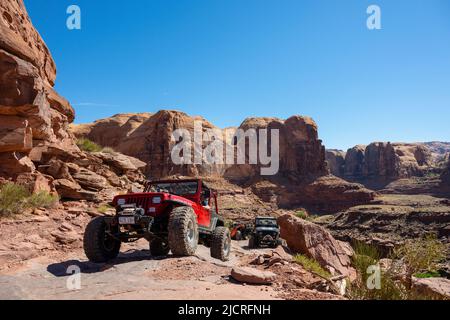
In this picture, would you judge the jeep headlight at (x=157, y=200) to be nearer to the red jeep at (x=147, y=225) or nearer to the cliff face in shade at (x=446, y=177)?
the red jeep at (x=147, y=225)

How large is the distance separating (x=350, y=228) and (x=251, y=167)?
96.2 ft

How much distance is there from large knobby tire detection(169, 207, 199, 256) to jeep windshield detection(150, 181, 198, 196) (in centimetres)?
209

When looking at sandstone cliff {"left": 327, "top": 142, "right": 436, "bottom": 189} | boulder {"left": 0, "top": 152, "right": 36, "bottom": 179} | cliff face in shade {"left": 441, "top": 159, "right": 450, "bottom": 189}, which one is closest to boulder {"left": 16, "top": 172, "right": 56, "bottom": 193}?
boulder {"left": 0, "top": 152, "right": 36, "bottom": 179}

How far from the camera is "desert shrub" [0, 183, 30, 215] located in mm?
10231

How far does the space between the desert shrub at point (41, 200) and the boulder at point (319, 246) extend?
10728mm

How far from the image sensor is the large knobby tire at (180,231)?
741 centimetres

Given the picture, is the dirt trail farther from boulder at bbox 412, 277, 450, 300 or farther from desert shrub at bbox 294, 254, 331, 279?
boulder at bbox 412, 277, 450, 300

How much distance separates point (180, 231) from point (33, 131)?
34.5ft

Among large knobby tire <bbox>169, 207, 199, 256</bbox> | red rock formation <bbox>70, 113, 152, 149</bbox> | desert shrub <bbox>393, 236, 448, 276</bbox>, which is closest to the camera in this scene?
desert shrub <bbox>393, 236, 448, 276</bbox>

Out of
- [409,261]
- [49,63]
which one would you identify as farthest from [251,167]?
[409,261]

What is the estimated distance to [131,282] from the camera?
570 cm

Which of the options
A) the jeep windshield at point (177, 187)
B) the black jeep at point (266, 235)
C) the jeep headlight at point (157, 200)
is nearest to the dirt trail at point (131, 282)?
the jeep headlight at point (157, 200)

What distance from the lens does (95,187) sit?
52.0ft

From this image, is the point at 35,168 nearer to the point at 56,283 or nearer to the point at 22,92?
the point at 22,92
